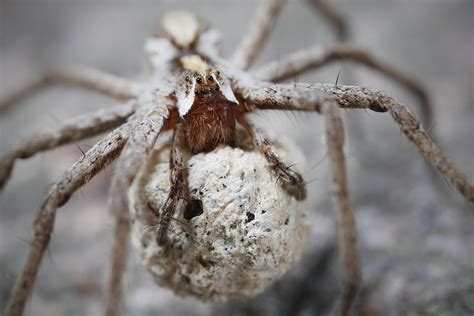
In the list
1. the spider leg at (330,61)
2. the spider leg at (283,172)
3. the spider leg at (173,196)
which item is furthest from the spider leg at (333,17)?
the spider leg at (173,196)

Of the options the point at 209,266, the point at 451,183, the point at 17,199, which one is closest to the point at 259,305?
Result: the point at 209,266

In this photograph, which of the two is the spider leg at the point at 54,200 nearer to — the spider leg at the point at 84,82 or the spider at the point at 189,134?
the spider at the point at 189,134

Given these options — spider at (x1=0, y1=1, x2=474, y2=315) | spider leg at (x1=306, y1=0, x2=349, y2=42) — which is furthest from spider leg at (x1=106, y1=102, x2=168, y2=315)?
spider leg at (x1=306, y1=0, x2=349, y2=42)

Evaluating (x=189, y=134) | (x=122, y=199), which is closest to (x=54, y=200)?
(x=122, y=199)

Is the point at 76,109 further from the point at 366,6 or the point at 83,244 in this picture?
the point at 366,6

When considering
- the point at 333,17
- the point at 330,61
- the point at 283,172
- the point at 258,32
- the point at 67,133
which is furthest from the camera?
the point at 333,17

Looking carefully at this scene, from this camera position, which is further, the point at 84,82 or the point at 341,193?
the point at 84,82

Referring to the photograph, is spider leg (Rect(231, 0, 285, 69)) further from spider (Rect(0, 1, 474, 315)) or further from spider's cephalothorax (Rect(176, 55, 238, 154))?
spider's cephalothorax (Rect(176, 55, 238, 154))

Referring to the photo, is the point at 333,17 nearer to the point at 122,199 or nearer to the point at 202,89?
the point at 202,89
